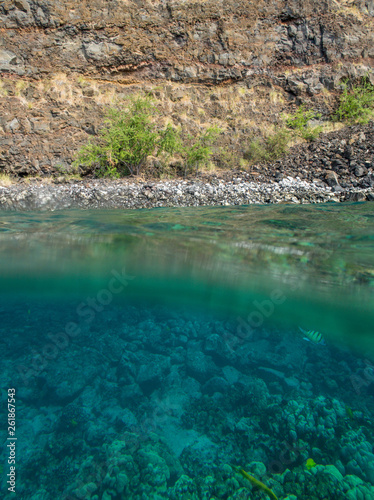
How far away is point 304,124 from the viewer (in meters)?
12.9

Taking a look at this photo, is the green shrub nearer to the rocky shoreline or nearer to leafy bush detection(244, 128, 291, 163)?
leafy bush detection(244, 128, 291, 163)

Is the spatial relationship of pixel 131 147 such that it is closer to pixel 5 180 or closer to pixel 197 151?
pixel 197 151

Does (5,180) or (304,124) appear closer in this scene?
(5,180)

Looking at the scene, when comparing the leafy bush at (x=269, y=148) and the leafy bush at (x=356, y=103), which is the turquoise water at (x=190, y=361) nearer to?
the leafy bush at (x=269, y=148)

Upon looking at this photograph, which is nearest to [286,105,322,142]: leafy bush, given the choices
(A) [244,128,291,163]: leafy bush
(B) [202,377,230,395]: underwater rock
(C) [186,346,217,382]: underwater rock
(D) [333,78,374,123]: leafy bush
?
(A) [244,128,291,163]: leafy bush

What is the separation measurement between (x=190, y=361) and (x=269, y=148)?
10.9 metres

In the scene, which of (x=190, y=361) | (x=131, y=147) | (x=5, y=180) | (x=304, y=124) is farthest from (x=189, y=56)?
(x=190, y=361)

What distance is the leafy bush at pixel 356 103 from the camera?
12.6 m

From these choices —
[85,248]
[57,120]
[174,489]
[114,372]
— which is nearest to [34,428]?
[114,372]

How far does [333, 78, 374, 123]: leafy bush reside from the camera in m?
12.6

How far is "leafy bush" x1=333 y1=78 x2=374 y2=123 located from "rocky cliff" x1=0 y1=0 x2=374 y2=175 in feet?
1.67

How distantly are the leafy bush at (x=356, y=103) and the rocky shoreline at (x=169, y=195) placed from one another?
6.24m

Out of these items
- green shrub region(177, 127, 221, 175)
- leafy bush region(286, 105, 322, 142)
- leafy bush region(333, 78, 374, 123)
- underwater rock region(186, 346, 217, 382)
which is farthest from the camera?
leafy bush region(333, 78, 374, 123)

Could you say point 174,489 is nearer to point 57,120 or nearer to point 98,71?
point 57,120
